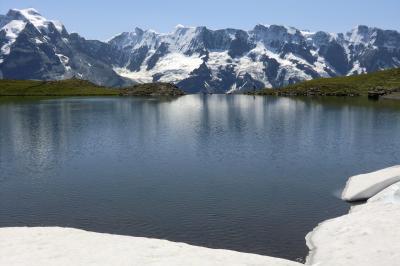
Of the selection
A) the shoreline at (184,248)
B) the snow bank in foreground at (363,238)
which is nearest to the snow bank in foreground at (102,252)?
the shoreline at (184,248)

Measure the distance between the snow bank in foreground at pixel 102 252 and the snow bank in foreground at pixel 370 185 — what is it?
23.2 meters

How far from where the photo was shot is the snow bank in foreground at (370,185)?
5159 cm

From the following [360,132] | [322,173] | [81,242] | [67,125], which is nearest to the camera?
[81,242]

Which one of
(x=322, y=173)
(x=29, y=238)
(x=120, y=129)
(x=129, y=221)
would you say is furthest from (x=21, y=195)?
(x=120, y=129)

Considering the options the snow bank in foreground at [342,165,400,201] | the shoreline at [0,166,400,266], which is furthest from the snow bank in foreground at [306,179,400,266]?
the snow bank in foreground at [342,165,400,201]

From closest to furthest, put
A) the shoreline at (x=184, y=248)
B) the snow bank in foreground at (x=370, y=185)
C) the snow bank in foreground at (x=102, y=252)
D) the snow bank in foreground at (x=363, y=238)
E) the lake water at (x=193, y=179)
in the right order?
the snow bank in foreground at (x=102, y=252), the shoreline at (x=184, y=248), the snow bank in foreground at (x=363, y=238), the lake water at (x=193, y=179), the snow bank in foreground at (x=370, y=185)

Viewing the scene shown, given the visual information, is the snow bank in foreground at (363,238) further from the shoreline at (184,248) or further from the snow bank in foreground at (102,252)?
the snow bank in foreground at (102,252)

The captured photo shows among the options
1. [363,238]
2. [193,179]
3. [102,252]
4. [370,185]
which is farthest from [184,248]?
[193,179]

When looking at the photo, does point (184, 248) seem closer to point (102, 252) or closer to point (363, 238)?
point (102, 252)

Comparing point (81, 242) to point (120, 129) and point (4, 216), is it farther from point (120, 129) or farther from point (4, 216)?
point (120, 129)

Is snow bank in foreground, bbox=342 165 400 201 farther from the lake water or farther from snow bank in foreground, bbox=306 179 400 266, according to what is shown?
snow bank in foreground, bbox=306 179 400 266

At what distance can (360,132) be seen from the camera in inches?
4562

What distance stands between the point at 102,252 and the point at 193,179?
32877 millimetres

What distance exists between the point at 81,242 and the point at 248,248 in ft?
45.2
